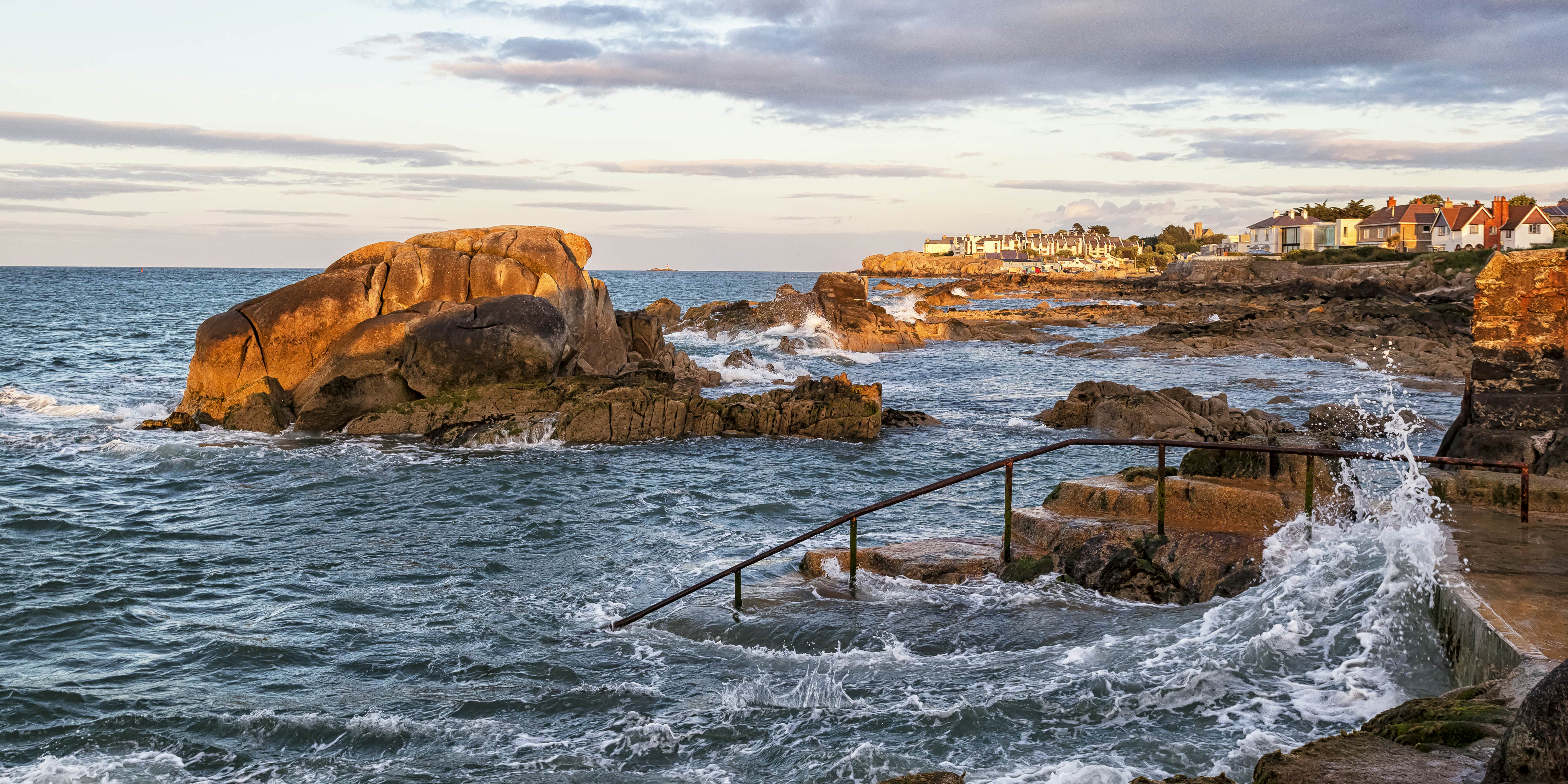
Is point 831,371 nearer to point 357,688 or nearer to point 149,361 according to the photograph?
point 149,361

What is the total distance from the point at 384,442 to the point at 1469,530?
17.5 m

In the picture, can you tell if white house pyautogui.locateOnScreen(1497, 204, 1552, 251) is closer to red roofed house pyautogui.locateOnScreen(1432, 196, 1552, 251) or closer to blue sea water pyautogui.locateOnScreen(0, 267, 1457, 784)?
red roofed house pyautogui.locateOnScreen(1432, 196, 1552, 251)

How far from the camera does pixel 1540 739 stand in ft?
11.6

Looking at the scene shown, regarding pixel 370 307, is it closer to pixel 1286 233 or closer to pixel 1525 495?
pixel 1525 495

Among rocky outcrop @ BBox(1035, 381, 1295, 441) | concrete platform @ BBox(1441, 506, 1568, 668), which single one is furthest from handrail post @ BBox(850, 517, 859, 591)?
rocky outcrop @ BBox(1035, 381, 1295, 441)

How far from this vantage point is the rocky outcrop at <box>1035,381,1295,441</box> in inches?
775

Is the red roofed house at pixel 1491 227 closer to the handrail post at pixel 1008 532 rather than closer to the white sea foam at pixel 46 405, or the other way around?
the handrail post at pixel 1008 532

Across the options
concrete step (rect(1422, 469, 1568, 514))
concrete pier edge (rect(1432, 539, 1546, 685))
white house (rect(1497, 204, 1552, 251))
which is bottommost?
concrete pier edge (rect(1432, 539, 1546, 685))

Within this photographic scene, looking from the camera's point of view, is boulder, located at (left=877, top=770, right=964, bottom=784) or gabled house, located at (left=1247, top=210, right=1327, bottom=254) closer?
boulder, located at (left=877, top=770, right=964, bottom=784)

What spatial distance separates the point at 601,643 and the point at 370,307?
1577 centimetres

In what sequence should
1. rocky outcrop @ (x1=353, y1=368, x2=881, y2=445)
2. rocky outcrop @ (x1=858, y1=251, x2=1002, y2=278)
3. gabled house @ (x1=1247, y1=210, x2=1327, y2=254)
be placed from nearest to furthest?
1. rocky outcrop @ (x1=353, y1=368, x2=881, y2=445)
2. gabled house @ (x1=1247, y1=210, x2=1327, y2=254)
3. rocky outcrop @ (x1=858, y1=251, x2=1002, y2=278)

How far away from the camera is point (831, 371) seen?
122 ft

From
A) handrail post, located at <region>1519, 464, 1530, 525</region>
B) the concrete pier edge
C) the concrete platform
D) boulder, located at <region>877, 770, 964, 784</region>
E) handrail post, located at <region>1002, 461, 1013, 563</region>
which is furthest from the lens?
handrail post, located at <region>1002, 461, 1013, 563</region>

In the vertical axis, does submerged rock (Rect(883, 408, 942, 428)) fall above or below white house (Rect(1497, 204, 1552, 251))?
below
